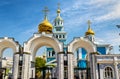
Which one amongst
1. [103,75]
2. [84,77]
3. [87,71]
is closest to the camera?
[103,75]

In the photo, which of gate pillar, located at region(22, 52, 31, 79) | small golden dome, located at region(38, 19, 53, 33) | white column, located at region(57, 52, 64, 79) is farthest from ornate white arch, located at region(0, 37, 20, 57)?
white column, located at region(57, 52, 64, 79)

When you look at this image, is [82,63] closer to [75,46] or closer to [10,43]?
[75,46]

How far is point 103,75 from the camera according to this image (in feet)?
83.5

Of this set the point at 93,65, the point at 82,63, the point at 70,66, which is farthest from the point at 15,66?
the point at 82,63

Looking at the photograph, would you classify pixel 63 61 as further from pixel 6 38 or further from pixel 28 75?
pixel 6 38

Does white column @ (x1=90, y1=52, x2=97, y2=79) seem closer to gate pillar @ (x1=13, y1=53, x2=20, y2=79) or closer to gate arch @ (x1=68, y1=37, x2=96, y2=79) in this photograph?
gate arch @ (x1=68, y1=37, x2=96, y2=79)

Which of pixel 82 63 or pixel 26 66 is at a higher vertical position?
pixel 82 63

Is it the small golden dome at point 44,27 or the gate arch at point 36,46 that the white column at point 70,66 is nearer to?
the gate arch at point 36,46

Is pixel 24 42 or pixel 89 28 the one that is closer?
pixel 24 42

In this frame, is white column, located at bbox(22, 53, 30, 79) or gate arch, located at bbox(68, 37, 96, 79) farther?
gate arch, located at bbox(68, 37, 96, 79)

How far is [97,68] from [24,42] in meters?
10.8

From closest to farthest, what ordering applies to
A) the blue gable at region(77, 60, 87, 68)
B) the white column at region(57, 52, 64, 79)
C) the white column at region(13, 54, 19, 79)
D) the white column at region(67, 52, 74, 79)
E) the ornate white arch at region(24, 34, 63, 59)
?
the white column at region(57, 52, 64, 79) < the white column at region(67, 52, 74, 79) < the white column at region(13, 54, 19, 79) < the ornate white arch at region(24, 34, 63, 59) < the blue gable at region(77, 60, 87, 68)

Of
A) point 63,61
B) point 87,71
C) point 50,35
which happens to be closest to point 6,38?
point 50,35

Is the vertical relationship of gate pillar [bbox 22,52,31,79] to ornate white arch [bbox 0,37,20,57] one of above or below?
below
